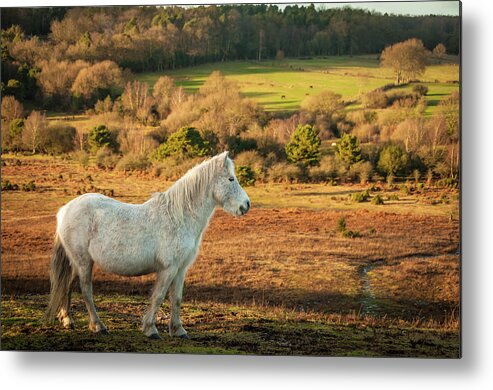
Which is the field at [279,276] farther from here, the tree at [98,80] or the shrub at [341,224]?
the tree at [98,80]

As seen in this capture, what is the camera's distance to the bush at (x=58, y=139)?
838 cm

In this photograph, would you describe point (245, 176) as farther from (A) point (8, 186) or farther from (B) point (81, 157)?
(A) point (8, 186)

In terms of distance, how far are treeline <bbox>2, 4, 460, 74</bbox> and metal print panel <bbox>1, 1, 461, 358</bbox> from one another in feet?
0.06

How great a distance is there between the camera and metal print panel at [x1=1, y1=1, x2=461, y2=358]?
7355 millimetres

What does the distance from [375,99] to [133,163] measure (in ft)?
8.66

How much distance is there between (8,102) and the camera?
8.27 m

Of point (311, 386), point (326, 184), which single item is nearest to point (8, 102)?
point (326, 184)

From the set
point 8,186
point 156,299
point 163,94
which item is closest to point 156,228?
point 156,299

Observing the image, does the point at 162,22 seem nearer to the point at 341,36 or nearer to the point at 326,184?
the point at 341,36

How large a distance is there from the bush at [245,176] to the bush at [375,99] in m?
1.38

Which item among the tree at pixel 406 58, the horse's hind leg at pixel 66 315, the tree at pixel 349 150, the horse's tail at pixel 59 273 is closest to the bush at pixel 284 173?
the tree at pixel 349 150

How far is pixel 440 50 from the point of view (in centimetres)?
754

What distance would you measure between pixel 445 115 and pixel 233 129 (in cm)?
219

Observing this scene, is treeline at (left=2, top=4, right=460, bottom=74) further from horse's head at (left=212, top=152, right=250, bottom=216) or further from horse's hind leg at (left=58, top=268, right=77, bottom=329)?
horse's hind leg at (left=58, top=268, right=77, bottom=329)
